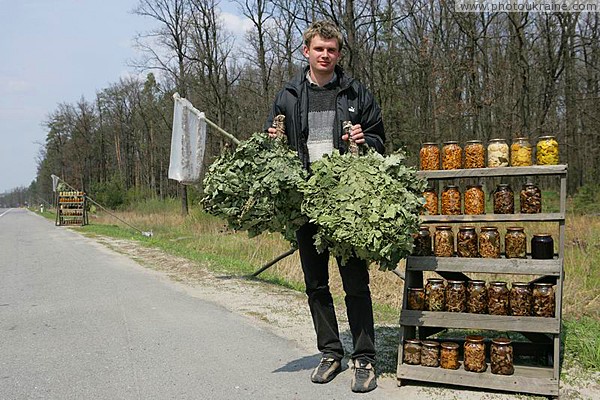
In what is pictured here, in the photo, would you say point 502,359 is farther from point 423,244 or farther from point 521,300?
point 423,244

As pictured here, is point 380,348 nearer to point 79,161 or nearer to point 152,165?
point 152,165

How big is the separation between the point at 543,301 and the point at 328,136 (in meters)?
1.90

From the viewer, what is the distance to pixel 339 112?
4.10m

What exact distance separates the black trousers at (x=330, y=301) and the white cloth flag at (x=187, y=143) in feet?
10.2

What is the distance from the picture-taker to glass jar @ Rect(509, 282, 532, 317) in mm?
4008

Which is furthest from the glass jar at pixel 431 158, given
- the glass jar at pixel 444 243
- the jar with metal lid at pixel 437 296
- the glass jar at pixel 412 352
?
the glass jar at pixel 412 352

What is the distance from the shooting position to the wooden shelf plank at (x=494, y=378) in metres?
3.75

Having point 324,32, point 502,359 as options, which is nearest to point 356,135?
point 324,32

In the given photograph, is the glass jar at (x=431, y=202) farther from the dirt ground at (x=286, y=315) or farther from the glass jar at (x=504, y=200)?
the dirt ground at (x=286, y=315)

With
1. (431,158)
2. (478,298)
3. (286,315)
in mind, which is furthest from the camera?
(286,315)

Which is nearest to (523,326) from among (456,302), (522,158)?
(456,302)

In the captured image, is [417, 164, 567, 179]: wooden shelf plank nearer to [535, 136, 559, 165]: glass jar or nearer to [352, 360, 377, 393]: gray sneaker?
[535, 136, 559, 165]: glass jar

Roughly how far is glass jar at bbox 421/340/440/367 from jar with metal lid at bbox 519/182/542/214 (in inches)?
45.6

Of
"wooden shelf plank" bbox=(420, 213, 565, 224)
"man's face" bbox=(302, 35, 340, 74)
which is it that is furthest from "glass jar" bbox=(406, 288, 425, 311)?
"man's face" bbox=(302, 35, 340, 74)
